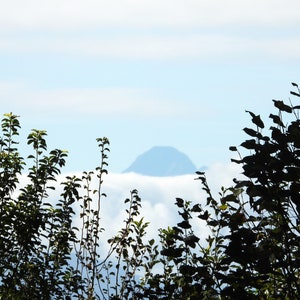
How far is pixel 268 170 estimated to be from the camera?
4.95m

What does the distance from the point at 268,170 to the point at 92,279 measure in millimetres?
6187

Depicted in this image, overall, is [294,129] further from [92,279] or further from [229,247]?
[92,279]

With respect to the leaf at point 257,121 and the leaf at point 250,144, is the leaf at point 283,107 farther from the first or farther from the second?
the leaf at point 250,144

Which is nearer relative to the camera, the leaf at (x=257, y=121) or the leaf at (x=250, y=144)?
the leaf at (x=250, y=144)

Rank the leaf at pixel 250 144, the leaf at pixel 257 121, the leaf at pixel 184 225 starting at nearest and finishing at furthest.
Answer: the leaf at pixel 250 144 < the leaf at pixel 257 121 < the leaf at pixel 184 225

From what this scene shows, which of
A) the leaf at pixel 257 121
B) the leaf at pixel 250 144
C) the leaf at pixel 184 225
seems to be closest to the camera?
the leaf at pixel 250 144

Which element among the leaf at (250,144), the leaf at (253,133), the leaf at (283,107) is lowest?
the leaf at (250,144)

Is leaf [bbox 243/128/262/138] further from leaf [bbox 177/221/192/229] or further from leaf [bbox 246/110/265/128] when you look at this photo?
leaf [bbox 177/221/192/229]

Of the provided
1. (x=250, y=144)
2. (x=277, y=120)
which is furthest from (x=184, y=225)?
(x=277, y=120)

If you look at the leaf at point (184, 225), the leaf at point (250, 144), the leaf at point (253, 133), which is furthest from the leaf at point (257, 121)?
the leaf at point (184, 225)

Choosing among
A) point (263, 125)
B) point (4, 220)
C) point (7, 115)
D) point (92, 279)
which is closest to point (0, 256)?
point (4, 220)

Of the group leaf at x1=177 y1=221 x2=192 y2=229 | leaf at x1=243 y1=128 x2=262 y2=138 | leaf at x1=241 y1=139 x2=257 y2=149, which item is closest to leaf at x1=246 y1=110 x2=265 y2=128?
leaf at x1=243 y1=128 x2=262 y2=138

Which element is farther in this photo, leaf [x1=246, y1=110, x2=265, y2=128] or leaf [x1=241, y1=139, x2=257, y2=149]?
leaf [x1=246, y1=110, x2=265, y2=128]

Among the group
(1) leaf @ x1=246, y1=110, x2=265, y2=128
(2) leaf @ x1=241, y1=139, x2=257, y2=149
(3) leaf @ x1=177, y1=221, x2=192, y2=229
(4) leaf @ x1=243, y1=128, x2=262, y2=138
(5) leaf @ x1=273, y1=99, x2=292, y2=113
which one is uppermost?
(5) leaf @ x1=273, y1=99, x2=292, y2=113
